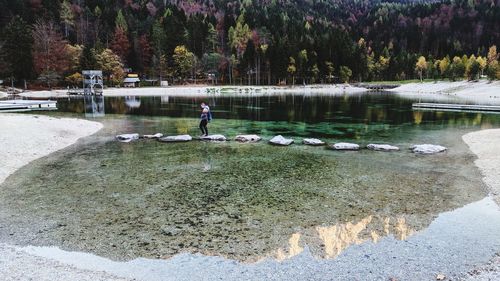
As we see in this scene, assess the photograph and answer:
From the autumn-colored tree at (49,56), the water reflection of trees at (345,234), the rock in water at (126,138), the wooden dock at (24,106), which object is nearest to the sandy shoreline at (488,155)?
the water reflection of trees at (345,234)

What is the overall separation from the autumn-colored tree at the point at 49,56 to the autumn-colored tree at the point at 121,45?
2634 centimetres

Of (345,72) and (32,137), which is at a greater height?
(345,72)

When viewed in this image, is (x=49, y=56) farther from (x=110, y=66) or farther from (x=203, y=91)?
(x=203, y=91)

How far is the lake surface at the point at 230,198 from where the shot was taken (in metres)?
11.2

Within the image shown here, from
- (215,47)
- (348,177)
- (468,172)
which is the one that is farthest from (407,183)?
(215,47)

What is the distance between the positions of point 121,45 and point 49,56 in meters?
36.0

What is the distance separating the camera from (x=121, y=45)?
134 meters

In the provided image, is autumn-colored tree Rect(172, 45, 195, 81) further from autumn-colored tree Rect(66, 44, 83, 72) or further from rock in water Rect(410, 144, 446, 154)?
rock in water Rect(410, 144, 446, 154)

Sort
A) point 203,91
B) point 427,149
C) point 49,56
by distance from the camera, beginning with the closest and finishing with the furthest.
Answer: point 427,149, point 49,56, point 203,91

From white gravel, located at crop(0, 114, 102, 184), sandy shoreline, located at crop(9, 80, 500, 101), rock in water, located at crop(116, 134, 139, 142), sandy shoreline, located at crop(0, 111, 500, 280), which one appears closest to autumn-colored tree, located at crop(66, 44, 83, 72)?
sandy shoreline, located at crop(9, 80, 500, 101)

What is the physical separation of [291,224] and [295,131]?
22321 mm

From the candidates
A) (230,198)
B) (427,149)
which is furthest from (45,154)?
(427,149)

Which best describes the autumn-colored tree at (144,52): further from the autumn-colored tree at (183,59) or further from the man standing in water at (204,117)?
the man standing in water at (204,117)

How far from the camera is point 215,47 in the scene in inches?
6097
